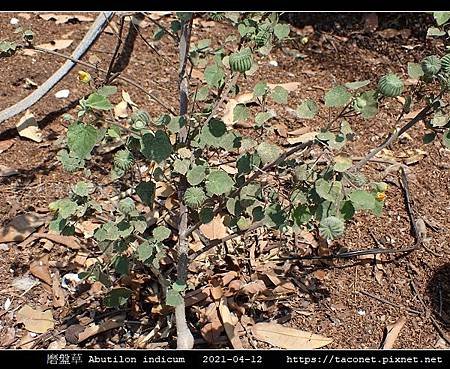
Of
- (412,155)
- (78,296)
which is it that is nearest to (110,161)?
(78,296)

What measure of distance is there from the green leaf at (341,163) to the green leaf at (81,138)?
474 mm

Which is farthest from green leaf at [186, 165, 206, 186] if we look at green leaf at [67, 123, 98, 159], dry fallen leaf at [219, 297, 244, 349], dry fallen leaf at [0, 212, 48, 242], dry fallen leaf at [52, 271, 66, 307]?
dry fallen leaf at [0, 212, 48, 242]

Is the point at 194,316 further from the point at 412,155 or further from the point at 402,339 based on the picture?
the point at 412,155

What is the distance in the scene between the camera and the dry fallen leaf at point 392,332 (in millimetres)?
1924

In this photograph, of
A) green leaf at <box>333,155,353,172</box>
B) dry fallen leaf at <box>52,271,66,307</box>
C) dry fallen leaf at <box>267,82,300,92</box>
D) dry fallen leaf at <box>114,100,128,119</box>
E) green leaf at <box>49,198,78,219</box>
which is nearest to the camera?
green leaf at <box>333,155,353,172</box>

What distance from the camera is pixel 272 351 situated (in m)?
1.91

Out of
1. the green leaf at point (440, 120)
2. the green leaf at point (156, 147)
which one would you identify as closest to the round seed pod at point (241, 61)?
the green leaf at point (156, 147)

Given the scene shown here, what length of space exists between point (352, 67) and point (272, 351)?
4.67ft

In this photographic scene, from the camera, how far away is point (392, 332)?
6.40ft

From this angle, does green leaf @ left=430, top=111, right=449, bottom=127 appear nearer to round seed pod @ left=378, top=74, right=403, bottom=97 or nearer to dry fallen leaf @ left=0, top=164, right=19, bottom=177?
round seed pod @ left=378, top=74, right=403, bottom=97

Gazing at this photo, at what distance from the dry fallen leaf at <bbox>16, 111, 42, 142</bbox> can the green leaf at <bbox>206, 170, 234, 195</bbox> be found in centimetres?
125

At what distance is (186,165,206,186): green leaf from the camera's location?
1.42 m

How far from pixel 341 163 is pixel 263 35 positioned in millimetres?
354

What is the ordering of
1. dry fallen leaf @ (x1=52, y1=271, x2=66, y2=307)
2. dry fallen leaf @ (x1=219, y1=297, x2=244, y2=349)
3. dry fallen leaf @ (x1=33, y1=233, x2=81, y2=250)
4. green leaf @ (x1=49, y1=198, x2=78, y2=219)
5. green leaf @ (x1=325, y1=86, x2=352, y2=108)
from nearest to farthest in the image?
green leaf @ (x1=325, y1=86, x2=352, y2=108), green leaf @ (x1=49, y1=198, x2=78, y2=219), dry fallen leaf @ (x1=219, y1=297, x2=244, y2=349), dry fallen leaf @ (x1=52, y1=271, x2=66, y2=307), dry fallen leaf @ (x1=33, y1=233, x2=81, y2=250)
